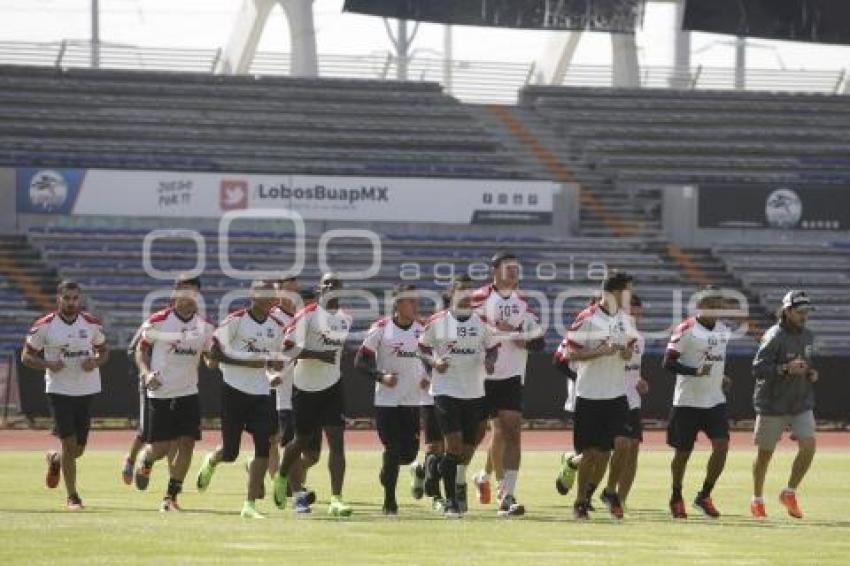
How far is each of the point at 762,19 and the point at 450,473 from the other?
36.7 metres

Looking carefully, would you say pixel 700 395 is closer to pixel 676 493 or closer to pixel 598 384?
pixel 676 493

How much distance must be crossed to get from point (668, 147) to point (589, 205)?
373 cm

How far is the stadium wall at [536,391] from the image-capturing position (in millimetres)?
38594

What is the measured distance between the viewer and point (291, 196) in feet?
169

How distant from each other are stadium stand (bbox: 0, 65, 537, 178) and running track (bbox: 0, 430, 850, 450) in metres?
15.2

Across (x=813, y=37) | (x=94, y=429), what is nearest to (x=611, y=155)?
(x=813, y=37)

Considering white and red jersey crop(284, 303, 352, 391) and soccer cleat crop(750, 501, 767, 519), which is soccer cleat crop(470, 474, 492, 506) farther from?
soccer cleat crop(750, 501, 767, 519)

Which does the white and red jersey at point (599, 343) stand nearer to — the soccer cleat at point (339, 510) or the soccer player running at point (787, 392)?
the soccer player running at point (787, 392)

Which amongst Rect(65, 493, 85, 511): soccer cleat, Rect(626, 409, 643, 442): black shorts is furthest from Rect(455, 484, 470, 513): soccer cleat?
Rect(65, 493, 85, 511): soccer cleat

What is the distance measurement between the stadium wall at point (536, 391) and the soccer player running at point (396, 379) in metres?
18.5

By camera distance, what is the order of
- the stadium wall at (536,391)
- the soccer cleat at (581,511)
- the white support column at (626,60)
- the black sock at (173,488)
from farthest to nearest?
the white support column at (626,60)
the stadium wall at (536,391)
the black sock at (173,488)
the soccer cleat at (581,511)

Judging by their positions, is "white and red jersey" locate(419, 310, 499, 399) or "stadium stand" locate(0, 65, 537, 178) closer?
"white and red jersey" locate(419, 310, 499, 399)

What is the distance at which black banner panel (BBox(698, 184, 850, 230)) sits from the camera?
53.4 m

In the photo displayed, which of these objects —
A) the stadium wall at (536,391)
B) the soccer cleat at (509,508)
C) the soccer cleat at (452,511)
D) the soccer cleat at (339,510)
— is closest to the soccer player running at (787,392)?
the soccer cleat at (509,508)
